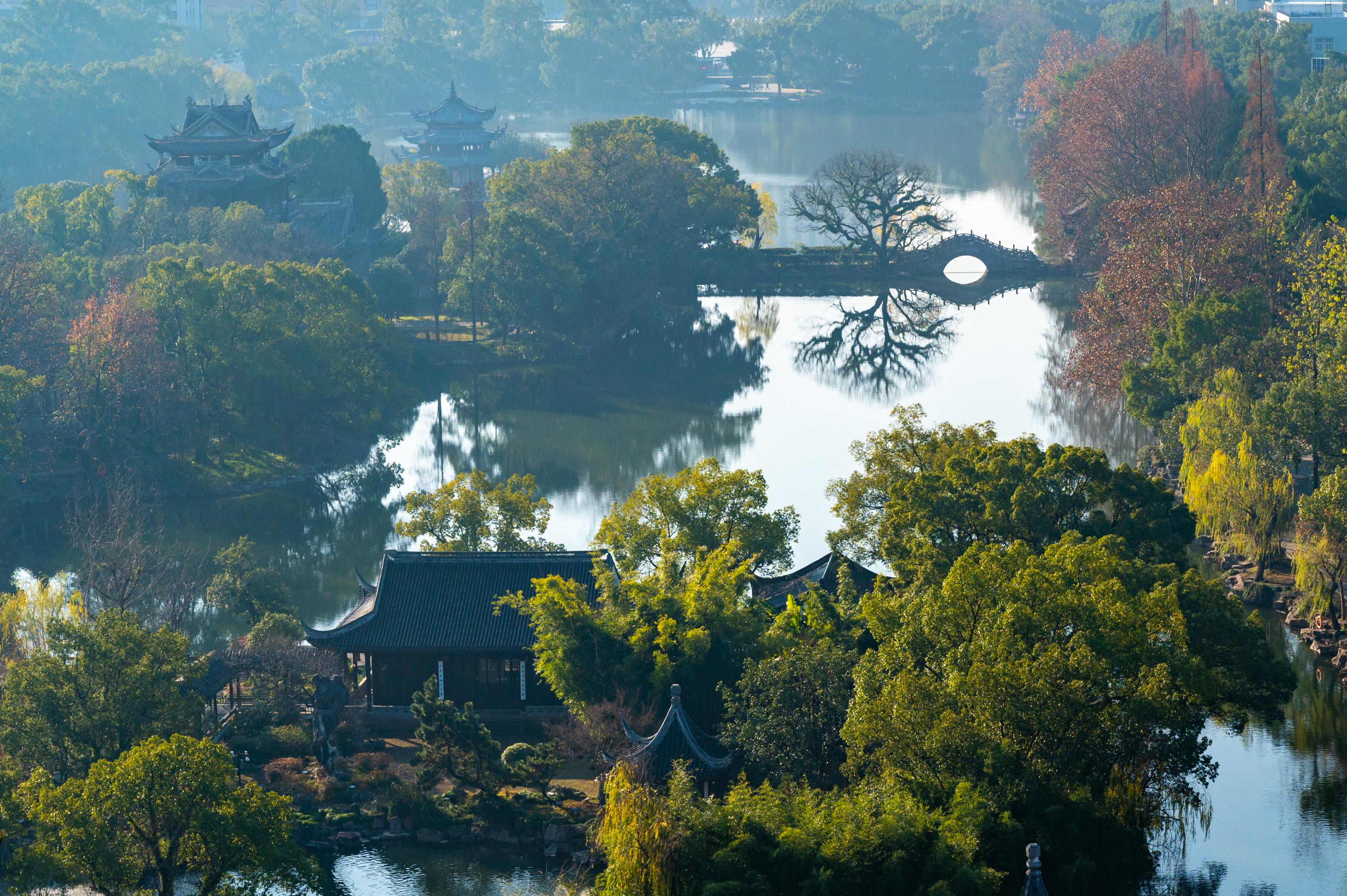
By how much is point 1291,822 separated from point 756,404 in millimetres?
29698

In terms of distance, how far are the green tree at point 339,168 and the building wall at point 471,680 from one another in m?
40.3

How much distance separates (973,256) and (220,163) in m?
31.3

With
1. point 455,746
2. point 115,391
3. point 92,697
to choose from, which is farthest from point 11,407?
point 455,746

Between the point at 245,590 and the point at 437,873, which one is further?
the point at 245,590

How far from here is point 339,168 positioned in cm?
6900

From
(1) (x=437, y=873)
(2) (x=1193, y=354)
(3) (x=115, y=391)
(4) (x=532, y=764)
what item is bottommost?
(1) (x=437, y=873)

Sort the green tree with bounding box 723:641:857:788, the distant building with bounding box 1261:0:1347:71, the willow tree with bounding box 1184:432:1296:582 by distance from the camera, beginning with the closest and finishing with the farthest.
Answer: the green tree with bounding box 723:641:857:788
the willow tree with bounding box 1184:432:1296:582
the distant building with bounding box 1261:0:1347:71

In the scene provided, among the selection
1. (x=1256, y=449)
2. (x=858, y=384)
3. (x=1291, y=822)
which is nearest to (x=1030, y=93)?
(x=858, y=384)

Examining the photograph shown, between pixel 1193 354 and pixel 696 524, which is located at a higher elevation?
pixel 1193 354

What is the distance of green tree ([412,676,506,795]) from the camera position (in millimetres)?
27766

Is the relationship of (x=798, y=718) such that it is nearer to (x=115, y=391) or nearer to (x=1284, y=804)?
(x=1284, y=804)

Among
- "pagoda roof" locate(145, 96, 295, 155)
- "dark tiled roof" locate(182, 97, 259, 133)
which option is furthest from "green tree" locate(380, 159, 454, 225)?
"pagoda roof" locate(145, 96, 295, 155)

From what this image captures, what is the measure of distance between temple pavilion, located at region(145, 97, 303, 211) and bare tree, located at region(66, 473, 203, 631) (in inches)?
915

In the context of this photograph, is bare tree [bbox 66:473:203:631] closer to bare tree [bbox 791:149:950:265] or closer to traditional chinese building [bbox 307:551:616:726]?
traditional chinese building [bbox 307:551:616:726]
